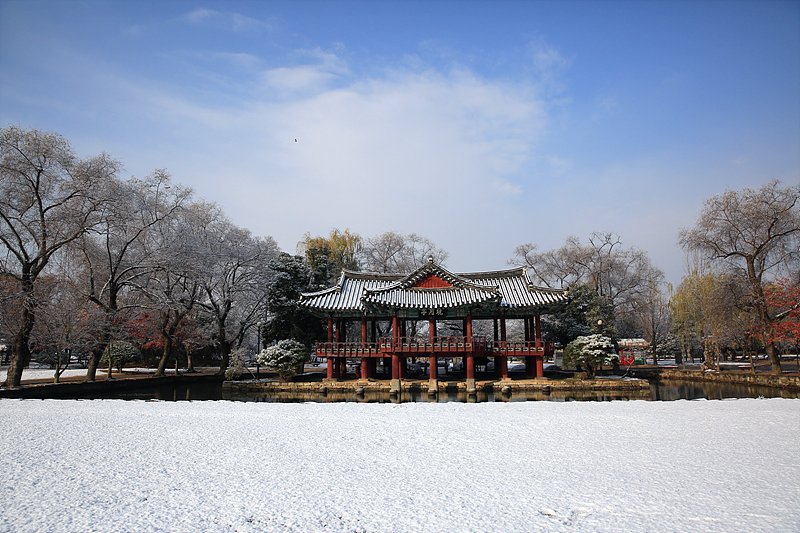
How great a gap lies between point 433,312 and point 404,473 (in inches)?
546

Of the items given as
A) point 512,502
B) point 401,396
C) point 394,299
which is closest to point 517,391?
point 401,396

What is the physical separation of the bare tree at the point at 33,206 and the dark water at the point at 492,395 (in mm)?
4757

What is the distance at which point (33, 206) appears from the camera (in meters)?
16.0

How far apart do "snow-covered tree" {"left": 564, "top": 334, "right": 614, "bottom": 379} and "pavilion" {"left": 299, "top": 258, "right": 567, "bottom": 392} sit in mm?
1264

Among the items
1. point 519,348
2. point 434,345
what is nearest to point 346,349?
point 434,345

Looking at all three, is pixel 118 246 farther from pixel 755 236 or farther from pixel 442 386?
pixel 755 236

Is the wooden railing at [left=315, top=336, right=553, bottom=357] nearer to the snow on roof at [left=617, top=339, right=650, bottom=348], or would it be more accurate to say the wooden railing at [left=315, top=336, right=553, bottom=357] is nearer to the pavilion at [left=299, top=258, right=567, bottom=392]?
the pavilion at [left=299, top=258, right=567, bottom=392]

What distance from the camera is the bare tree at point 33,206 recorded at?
14922mm

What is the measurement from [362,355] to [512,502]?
1521cm

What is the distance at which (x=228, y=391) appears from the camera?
19.0 m

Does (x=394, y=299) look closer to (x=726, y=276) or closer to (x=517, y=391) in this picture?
(x=517, y=391)

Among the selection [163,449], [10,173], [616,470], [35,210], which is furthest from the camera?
[35,210]

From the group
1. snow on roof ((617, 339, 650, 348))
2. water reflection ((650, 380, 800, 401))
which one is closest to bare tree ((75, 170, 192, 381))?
water reflection ((650, 380, 800, 401))

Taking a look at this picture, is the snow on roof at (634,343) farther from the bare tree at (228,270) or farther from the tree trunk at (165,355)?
the tree trunk at (165,355)
